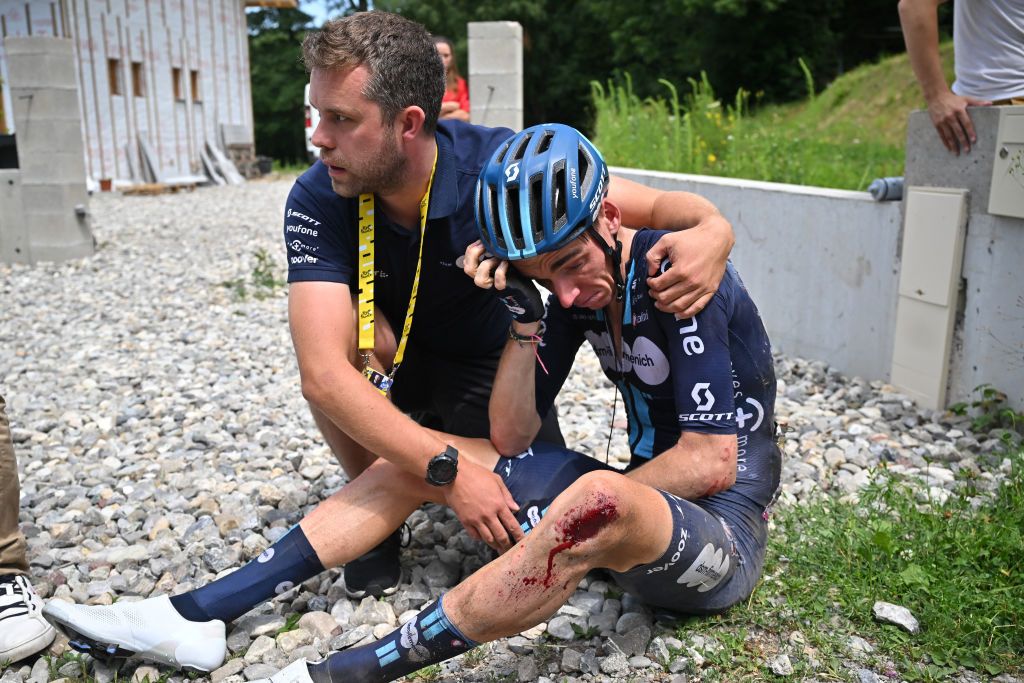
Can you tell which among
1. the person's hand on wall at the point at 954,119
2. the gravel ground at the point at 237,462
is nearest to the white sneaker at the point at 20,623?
the gravel ground at the point at 237,462

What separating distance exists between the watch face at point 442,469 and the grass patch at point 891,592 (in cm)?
89

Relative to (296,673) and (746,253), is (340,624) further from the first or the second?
(746,253)

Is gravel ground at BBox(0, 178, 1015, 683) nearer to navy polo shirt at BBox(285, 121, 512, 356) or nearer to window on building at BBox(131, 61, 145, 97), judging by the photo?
navy polo shirt at BBox(285, 121, 512, 356)

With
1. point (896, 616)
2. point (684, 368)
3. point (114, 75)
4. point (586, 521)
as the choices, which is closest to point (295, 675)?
point (586, 521)

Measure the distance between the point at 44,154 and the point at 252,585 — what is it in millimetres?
8904

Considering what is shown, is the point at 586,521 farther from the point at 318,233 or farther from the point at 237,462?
the point at 237,462

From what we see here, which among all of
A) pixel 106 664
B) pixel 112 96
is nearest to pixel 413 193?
pixel 106 664

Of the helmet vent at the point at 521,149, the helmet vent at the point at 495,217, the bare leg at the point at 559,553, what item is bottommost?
the bare leg at the point at 559,553

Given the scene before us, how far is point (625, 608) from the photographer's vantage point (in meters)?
3.13

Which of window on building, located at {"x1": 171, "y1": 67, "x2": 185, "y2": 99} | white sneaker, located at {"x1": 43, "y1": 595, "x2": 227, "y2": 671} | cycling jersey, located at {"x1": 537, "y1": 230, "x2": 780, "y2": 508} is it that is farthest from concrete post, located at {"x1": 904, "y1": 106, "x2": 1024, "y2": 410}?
window on building, located at {"x1": 171, "y1": 67, "x2": 185, "y2": 99}

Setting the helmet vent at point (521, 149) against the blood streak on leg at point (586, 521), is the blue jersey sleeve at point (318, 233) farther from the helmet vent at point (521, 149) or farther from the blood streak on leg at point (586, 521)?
the blood streak on leg at point (586, 521)

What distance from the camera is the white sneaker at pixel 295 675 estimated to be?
8.33ft

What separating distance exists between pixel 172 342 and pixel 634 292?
5221 mm

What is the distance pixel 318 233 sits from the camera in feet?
10.3
